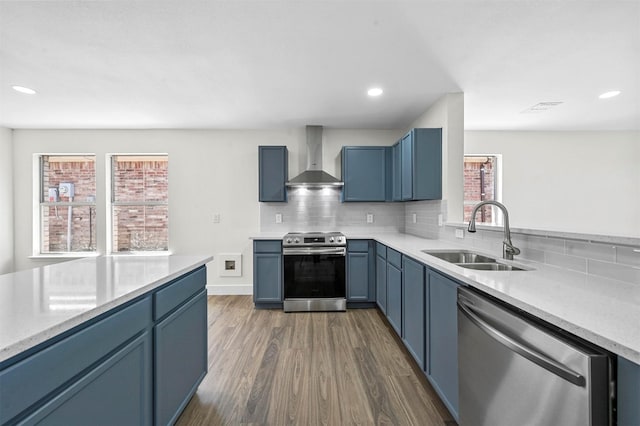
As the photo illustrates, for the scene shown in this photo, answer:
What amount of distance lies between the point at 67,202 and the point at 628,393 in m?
5.85

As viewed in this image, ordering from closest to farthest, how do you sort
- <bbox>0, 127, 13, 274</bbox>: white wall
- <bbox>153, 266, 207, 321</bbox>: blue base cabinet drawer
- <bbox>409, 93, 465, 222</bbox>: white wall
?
<bbox>153, 266, 207, 321</bbox>: blue base cabinet drawer
<bbox>409, 93, 465, 222</bbox>: white wall
<bbox>0, 127, 13, 274</bbox>: white wall

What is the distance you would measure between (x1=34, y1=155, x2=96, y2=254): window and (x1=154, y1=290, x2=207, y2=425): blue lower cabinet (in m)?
3.61

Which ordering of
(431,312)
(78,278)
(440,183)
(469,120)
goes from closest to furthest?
(78,278), (431,312), (440,183), (469,120)

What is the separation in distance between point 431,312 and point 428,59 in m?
1.94

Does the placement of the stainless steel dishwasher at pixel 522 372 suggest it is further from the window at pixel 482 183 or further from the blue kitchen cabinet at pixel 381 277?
the window at pixel 482 183

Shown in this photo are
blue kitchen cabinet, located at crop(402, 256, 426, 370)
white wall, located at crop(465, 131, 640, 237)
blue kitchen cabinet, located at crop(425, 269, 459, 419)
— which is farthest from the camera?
white wall, located at crop(465, 131, 640, 237)

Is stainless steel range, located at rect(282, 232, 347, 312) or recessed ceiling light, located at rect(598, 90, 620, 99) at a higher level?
recessed ceiling light, located at rect(598, 90, 620, 99)

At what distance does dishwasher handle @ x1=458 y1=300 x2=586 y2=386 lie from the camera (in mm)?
805

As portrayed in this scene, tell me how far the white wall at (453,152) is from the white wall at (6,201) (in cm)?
592

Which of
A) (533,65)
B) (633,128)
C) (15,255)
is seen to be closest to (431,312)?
(533,65)

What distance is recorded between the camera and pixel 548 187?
445 centimetres

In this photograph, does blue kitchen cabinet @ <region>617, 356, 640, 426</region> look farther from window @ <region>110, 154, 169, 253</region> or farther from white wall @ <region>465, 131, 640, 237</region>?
window @ <region>110, 154, 169, 253</region>

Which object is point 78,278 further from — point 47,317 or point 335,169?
point 335,169

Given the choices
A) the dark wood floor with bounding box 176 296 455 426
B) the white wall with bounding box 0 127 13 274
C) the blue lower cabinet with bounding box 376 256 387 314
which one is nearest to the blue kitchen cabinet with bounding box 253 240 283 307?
the dark wood floor with bounding box 176 296 455 426
